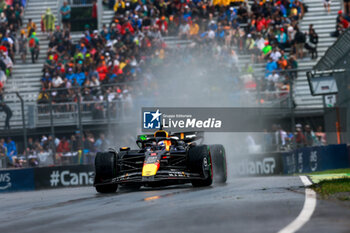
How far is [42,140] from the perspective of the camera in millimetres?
24328

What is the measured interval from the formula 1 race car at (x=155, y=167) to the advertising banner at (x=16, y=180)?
8.93 meters

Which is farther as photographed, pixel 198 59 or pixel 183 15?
pixel 183 15

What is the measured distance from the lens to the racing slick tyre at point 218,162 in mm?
15305

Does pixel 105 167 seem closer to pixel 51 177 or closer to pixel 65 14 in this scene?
pixel 51 177

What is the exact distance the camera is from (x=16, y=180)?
23.2 m

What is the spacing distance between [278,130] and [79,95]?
6534 millimetres

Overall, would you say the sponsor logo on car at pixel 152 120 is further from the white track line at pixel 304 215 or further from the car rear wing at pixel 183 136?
the white track line at pixel 304 215

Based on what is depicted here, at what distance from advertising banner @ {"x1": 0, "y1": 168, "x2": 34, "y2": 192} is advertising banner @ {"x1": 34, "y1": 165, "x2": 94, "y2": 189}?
A: 0.63 feet

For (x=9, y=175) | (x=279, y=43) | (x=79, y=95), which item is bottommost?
(x=9, y=175)

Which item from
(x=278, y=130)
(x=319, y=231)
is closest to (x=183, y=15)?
(x=278, y=130)

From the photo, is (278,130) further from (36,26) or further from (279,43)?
(36,26)

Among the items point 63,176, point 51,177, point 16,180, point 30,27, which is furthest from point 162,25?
point 16,180

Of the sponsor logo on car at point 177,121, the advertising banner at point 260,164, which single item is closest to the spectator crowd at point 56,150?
the sponsor logo on car at point 177,121

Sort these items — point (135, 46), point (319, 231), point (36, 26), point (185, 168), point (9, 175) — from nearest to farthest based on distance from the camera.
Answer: point (319, 231) → point (185, 168) → point (9, 175) → point (135, 46) → point (36, 26)
